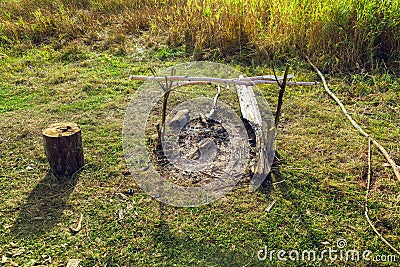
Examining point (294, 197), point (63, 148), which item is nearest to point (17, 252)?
point (63, 148)

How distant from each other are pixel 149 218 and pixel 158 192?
251 mm

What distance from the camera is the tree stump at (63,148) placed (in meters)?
2.89

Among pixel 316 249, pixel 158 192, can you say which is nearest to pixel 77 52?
pixel 158 192

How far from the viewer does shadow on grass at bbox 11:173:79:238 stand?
267cm

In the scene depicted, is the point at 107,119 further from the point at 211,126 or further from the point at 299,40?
the point at 299,40

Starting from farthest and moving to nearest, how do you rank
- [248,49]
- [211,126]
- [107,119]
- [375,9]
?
1. [248,49]
2. [375,9]
3. [107,119]
4. [211,126]

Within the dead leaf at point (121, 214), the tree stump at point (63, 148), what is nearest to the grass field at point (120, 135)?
the dead leaf at point (121, 214)

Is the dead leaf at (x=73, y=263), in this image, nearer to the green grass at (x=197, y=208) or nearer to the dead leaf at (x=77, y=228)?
the green grass at (x=197, y=208)

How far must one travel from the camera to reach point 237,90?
166 inches

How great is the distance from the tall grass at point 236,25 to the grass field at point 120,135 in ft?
0.08

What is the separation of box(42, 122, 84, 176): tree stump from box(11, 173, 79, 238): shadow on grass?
8cm

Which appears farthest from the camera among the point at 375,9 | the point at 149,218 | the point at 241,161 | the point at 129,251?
the point at 375,9

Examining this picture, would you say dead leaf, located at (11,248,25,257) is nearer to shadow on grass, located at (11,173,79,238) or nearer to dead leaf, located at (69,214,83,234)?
shadow on grass, located at (11,173,79,238)

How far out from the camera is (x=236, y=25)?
5.28 metres
